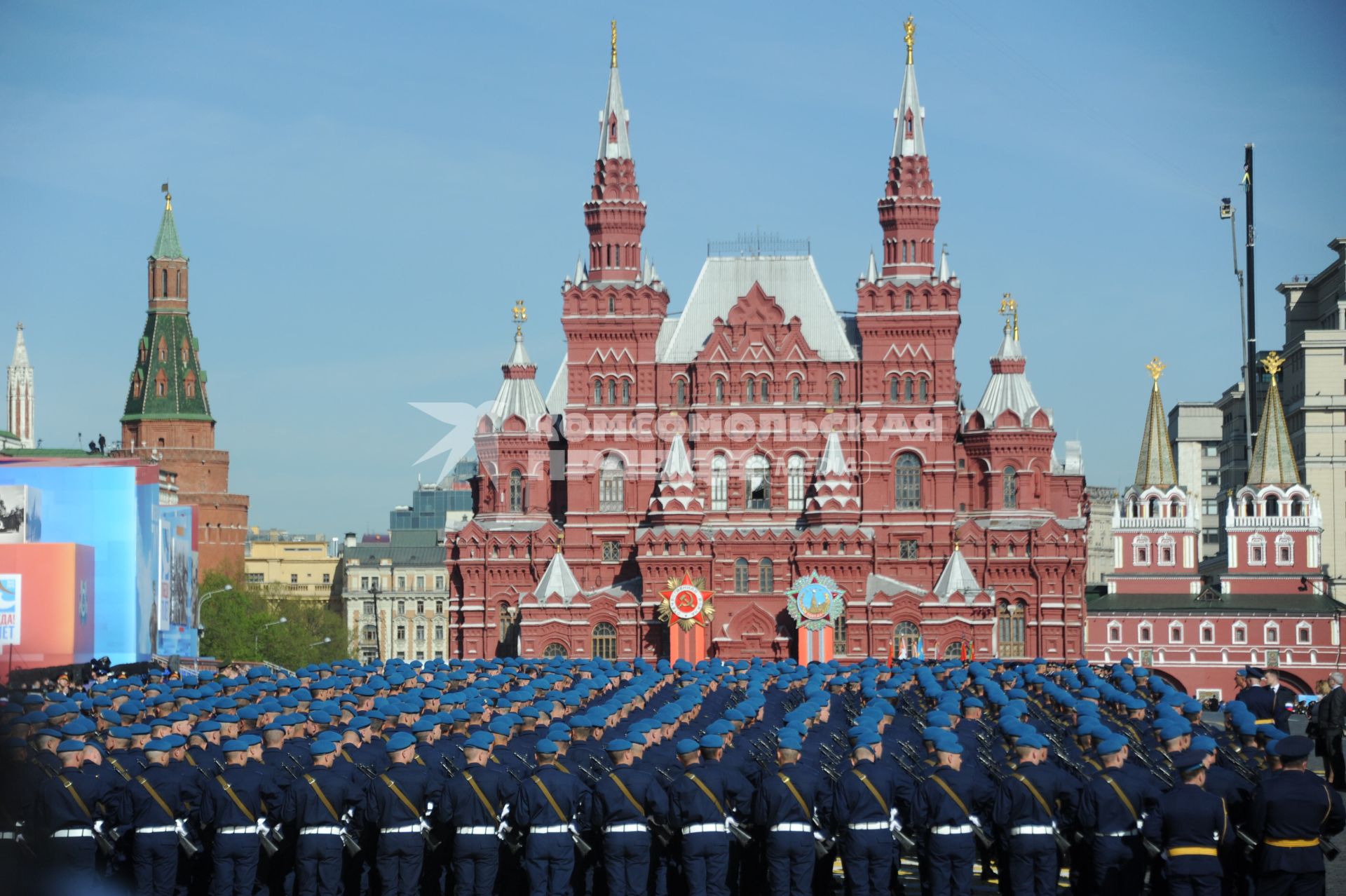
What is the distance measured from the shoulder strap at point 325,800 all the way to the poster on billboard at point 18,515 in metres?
36.7

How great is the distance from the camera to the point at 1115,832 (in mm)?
17797

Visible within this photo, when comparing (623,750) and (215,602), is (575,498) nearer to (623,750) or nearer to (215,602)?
(215,602)

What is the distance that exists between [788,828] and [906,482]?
2149 inches

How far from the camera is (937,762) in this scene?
19609mm

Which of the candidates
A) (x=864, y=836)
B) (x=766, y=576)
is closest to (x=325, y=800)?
(x=864, y=836)

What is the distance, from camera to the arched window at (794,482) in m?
72.4

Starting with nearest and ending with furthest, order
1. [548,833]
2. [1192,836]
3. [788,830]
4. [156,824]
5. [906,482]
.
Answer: [1192,836], [788,830], [548,833], [156,824], [906,482]

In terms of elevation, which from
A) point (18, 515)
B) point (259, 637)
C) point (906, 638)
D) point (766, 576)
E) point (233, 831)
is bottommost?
point (259, 637)

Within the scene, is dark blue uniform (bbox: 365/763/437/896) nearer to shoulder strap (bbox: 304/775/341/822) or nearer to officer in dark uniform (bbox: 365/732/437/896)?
officer in dark uniform (bbox: 365/732/437/896)

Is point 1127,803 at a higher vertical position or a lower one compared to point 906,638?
higher

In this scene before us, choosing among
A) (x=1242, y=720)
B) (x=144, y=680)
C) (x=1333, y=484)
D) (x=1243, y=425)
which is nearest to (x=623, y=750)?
(x=1242, y=720)

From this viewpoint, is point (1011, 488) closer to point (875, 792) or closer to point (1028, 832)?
point (875, 792)

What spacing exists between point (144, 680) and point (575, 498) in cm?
3245

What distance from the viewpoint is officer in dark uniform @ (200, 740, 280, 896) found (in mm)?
19047
